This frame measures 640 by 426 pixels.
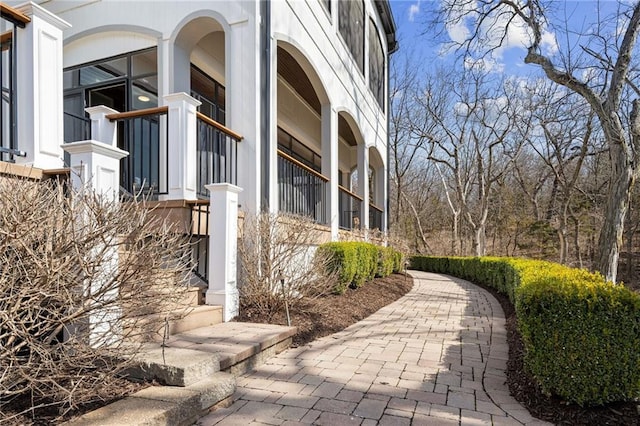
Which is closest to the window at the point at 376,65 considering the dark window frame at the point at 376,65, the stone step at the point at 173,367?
the dark window frame at the point at 376,65

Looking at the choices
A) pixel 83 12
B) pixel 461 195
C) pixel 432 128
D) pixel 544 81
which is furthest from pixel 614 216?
pixel 432 128

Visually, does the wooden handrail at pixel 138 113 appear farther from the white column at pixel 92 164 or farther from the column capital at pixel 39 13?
the white column at pixel 92 164

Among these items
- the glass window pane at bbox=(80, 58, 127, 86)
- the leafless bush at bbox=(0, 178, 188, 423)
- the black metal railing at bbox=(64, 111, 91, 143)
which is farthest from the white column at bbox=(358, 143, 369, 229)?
the leafless bush at bbox=(0, 178, 188, 423)

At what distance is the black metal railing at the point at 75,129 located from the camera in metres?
7.24

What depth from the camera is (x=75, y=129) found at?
Result: 24.0 feet

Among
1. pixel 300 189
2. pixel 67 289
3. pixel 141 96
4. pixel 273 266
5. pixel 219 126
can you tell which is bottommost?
pixel 273 266

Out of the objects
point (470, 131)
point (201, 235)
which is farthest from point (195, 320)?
point (470, 131)

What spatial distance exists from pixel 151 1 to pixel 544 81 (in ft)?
54.2

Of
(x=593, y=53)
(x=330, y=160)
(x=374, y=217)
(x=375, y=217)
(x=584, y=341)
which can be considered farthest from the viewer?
(x=375, y=217)

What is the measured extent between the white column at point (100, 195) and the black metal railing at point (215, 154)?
1.89 metres

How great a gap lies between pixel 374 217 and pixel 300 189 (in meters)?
6.69

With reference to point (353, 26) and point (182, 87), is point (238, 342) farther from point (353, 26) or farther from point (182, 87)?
point (353, 26)

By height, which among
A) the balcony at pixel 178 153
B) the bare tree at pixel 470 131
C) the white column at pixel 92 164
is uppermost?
the bare tree at pixel 470 131

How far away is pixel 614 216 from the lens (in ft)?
24.1
